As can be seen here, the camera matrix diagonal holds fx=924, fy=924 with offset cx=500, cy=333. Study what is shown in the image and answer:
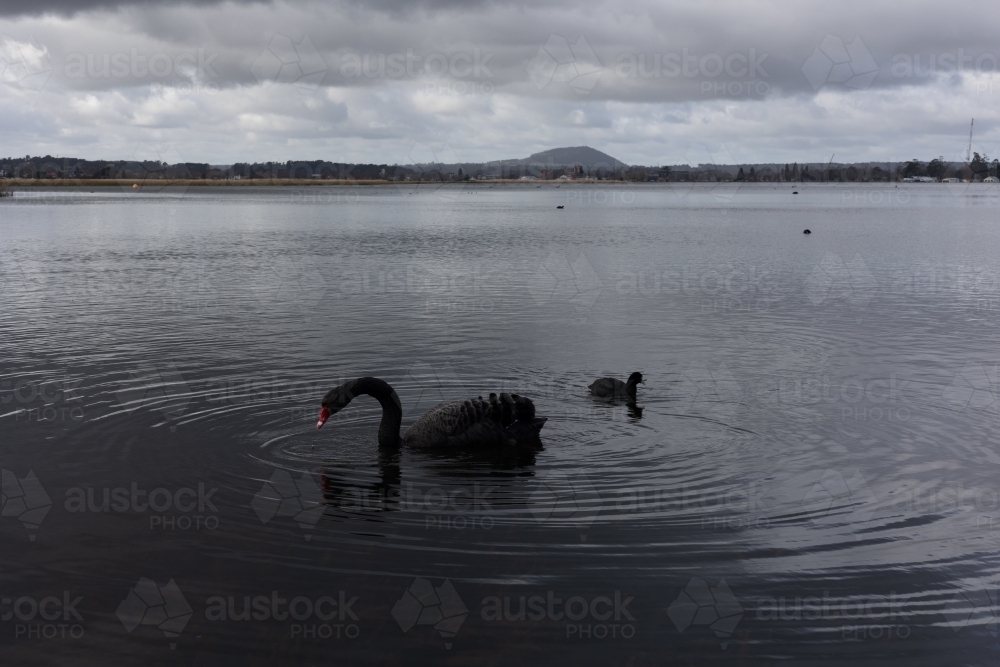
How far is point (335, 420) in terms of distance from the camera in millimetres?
14133

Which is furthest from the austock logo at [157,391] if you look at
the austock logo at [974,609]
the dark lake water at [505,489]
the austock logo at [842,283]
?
the austock logo at [842,283]

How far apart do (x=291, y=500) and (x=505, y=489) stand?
2.54m

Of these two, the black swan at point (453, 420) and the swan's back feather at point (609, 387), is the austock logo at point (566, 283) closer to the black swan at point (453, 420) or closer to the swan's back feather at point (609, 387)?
the swan's back feather at point (609, 387)

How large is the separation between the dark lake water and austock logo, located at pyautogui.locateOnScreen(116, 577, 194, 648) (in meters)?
0.03

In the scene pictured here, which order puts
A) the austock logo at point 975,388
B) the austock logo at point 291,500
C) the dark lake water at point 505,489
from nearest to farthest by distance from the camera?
the dark lake water at point 505,489 → the austock logo at point 291,500 → the austock logo at point 975,388

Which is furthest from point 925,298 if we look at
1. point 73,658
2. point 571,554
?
point 73,658

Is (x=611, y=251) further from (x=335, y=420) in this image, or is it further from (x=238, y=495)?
(x=238, y=495)

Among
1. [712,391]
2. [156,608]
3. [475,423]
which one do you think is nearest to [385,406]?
[475,423]

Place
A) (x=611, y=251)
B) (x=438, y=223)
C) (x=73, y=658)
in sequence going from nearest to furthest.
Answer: (x=73, y=658), (x=611, y=251), (x=438, y=223)

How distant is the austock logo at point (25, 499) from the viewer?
32.5 ft

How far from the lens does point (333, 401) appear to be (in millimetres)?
12734

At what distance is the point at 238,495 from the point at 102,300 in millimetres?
17906

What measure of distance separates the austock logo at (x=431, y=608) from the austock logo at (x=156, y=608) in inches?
71.3

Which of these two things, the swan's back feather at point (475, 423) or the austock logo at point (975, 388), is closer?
the swan's back feather at point (475, 423)
